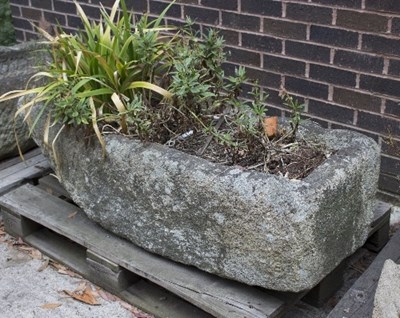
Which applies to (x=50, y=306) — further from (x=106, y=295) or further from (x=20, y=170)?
(x=20, y=170)

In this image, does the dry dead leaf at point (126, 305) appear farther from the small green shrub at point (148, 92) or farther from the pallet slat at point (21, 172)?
the pallet slat at point (21, 172)

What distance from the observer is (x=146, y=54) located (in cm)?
301

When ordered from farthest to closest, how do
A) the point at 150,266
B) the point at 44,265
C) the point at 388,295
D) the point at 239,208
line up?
the point at 44,265, the point at 150,266, the point at 239,208, the point at 388,295

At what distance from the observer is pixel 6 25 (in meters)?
5.05

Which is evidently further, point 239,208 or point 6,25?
point 6,25

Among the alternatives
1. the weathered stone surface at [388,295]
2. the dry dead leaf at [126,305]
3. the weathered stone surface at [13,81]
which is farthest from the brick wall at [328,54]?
the dry dead leaf at [126,305]

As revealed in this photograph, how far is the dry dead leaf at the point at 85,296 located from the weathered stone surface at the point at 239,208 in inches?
12.0

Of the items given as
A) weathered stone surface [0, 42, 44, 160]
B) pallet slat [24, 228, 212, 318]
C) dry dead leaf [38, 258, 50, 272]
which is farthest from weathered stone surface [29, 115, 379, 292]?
weathered stone surface [0, 42, 44, 160]

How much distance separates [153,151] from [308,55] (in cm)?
122

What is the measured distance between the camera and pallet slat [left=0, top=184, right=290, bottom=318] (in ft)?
8.41

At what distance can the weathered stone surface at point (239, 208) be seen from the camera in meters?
2.40

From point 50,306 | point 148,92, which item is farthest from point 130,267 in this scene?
point 148,92


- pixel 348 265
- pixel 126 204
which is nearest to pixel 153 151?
pixel 126 204

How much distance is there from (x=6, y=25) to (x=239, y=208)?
10.6 feet
